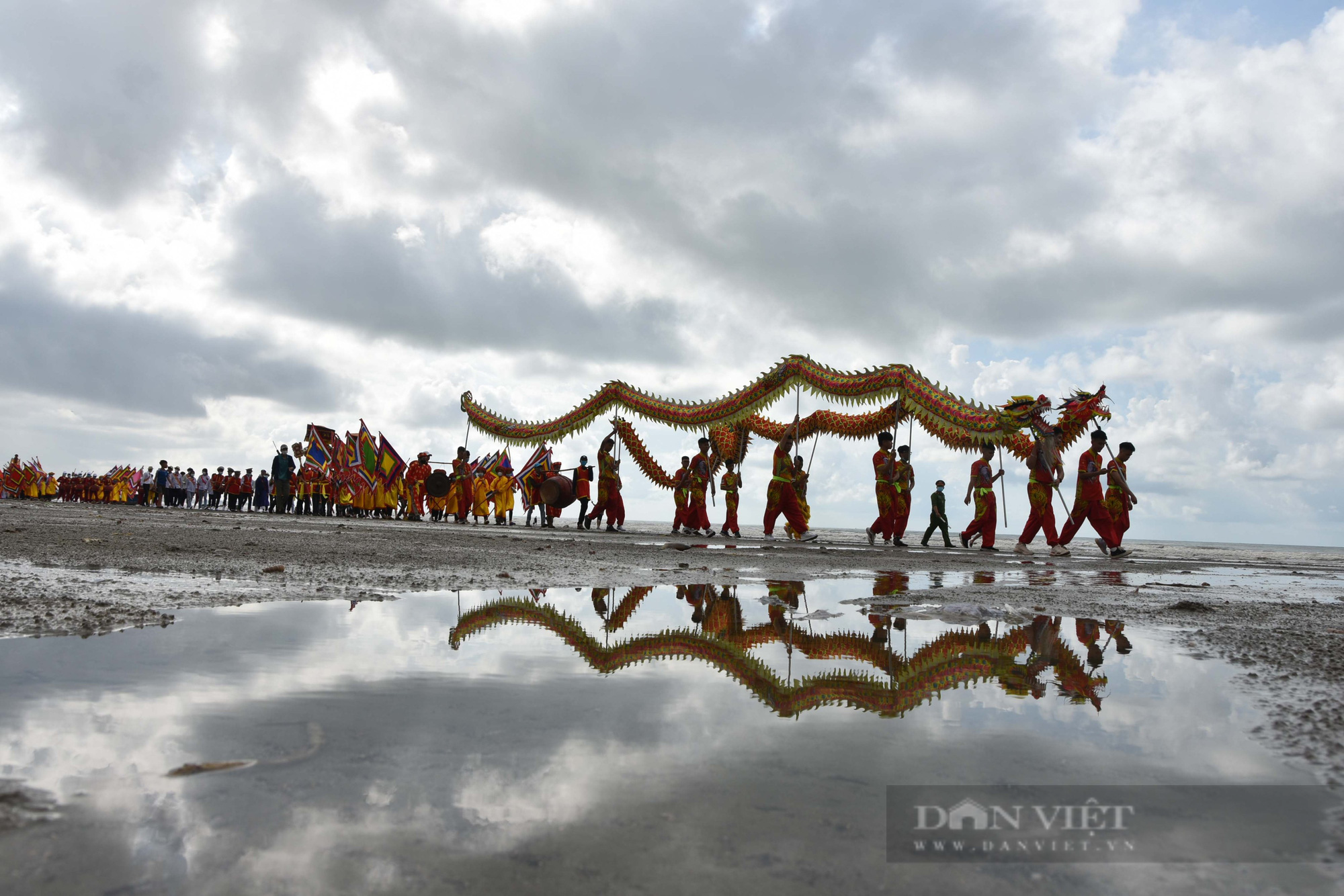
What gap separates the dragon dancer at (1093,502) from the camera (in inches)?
462

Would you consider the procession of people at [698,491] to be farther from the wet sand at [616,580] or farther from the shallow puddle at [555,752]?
the shallow puddle at [555,752]

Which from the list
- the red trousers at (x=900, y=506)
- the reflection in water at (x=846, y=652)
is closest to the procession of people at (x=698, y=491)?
the red trousers at (x=900, y=506)

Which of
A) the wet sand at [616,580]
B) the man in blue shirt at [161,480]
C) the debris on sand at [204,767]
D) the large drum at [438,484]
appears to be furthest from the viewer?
the man in blue shirt at [161,480]

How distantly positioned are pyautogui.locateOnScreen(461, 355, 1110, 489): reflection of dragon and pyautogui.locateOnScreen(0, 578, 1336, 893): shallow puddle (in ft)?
36.4

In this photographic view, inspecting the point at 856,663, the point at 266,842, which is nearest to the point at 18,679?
the point at 266,842

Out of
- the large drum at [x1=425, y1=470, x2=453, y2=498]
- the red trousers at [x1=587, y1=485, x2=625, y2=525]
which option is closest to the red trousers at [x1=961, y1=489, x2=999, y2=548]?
the red trousers at [x1=587, y1=485, x2=625, y2=525]

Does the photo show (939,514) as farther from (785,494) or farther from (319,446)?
(319,446)

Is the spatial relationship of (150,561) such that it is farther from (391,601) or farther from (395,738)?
(395,738)

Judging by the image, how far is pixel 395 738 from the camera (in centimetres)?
146

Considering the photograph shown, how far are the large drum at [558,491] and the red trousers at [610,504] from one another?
2.38 feet

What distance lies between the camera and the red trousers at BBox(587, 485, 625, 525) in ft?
60.1

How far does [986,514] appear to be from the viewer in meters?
13.6

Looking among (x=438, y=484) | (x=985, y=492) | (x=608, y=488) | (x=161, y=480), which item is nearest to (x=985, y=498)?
(x=985, y=492)

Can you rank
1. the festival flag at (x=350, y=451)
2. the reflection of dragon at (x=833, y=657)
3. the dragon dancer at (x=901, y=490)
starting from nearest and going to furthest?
1. the reflection of dragon at (x=833, y=657)
2. the dragon dancer at (x=901, y=490)
3. the festival flag at (x=350, y=451)
